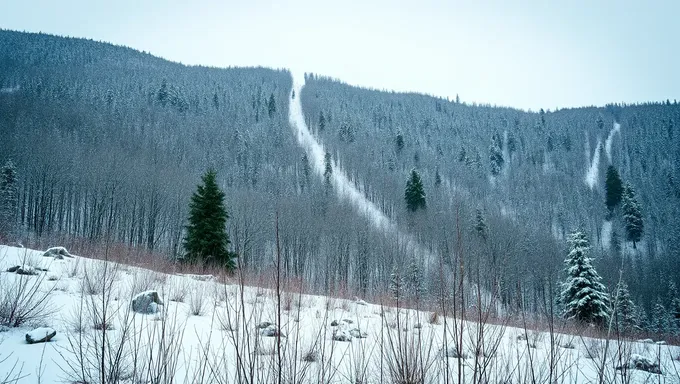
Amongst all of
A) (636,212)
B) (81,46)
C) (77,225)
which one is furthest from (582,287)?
(81,46)

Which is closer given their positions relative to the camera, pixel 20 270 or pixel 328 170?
pixel 20 270

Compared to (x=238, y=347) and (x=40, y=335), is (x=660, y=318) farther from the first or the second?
(x=40, y=335)

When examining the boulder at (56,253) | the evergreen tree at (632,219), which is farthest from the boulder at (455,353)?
the evergreen tree at (632,219)

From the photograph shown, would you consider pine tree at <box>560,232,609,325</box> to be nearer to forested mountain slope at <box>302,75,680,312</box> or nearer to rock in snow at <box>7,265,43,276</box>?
→ rock in snow at <box>7,265,43,276</box>

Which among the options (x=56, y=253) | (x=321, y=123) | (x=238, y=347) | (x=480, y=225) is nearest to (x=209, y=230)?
(x=56, y=253)

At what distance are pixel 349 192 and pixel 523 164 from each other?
6109 centimetres

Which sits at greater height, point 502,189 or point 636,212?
point 502,189

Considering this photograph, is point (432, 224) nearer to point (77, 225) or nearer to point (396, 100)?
point (77, 225)

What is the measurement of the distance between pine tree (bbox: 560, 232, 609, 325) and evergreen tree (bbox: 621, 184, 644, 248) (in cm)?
6137

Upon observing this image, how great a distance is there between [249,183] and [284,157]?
1337 cm

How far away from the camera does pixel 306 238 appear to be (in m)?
40.9

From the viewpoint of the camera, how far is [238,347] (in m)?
3.08

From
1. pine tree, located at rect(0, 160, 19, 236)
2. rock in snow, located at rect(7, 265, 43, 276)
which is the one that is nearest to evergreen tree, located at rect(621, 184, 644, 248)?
rock in snow, located at rect(7, 265, 43, 276)

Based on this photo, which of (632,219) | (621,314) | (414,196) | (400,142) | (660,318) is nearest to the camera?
(621,314)
